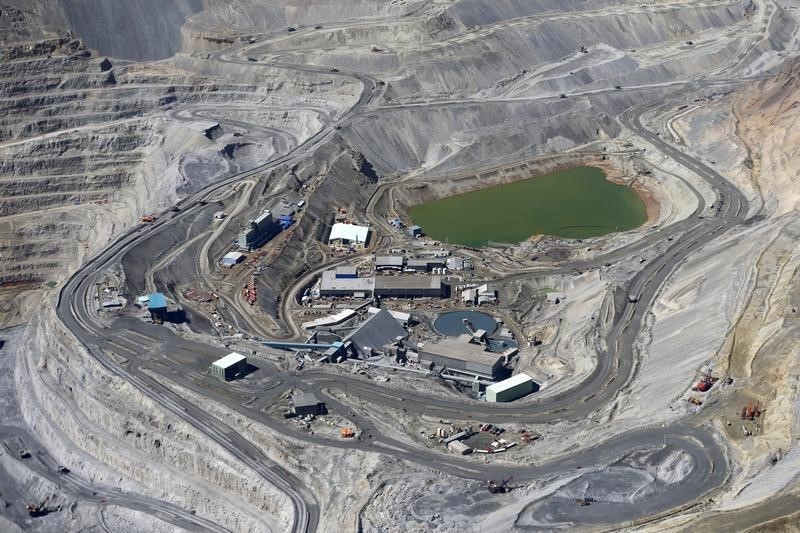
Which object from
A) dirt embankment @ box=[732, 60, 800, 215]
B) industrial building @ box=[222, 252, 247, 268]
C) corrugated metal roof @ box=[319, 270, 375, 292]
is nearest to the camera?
corrugated metal roof @ box=[319, 270, 375, 292]

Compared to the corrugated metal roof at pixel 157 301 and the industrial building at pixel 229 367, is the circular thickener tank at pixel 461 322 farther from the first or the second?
the corrugated metal roof at pixel 157 301

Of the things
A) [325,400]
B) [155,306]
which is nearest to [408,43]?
[155,306]

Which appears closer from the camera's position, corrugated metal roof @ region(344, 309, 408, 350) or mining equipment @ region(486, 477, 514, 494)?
mining equipment @ region(486, 477, 514, 494)

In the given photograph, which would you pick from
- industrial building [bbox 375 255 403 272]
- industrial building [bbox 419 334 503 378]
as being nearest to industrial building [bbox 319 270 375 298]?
industrial building [bbox 375 255 403 272]

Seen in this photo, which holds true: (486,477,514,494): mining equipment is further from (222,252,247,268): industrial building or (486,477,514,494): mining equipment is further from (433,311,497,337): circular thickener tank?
(222,252,247,268): industrial building

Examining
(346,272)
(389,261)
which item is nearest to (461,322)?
(389,261)

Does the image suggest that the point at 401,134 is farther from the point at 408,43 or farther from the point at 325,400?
the point at 325,400

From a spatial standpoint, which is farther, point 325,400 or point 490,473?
point 325,400
